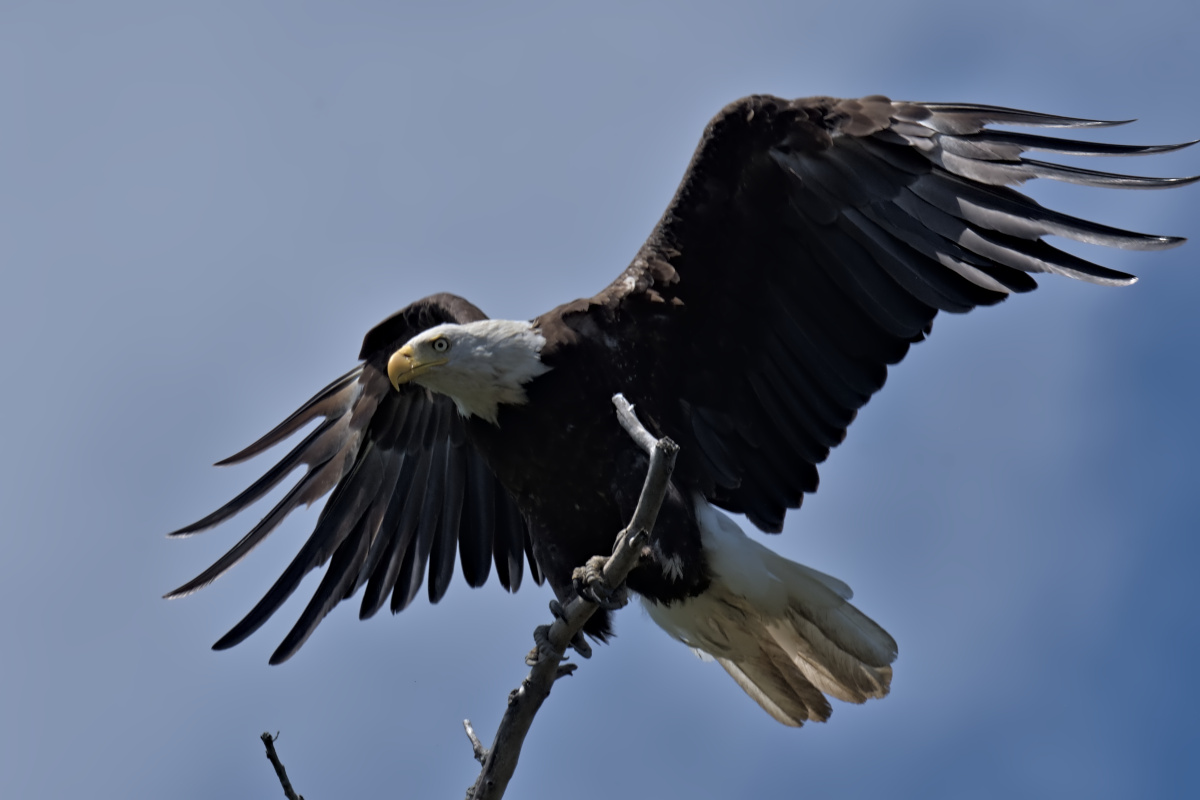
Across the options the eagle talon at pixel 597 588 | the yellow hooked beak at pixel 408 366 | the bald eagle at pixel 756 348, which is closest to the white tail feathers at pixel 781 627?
the bald eagle at pixel 756 348

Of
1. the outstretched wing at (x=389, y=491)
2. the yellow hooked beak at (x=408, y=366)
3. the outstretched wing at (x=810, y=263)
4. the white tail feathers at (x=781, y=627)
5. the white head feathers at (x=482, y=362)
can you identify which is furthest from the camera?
the outstretched wing at (x=389, y=491)

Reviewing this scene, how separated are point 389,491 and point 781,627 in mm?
2513

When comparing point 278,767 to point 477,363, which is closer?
point 278,767

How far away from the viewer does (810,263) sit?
602cm

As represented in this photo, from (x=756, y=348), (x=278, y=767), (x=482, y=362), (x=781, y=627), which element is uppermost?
(x=756, y=348)

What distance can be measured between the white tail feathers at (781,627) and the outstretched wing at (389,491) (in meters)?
1.39

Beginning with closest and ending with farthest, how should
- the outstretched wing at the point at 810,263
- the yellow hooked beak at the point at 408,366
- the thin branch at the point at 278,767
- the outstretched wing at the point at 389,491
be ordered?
the thin branch at the point at 278,767 < the outstretched wing at the point at 810,263 < the yellow hooked beak at the point at 408,366 < the outstretched wing at the point at 389,491

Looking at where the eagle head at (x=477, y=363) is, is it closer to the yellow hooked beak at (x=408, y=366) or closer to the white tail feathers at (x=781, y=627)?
the yellow hooked beak at (x=408, y=366)

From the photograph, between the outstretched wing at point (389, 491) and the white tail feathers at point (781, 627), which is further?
the outstretched wing at point (389, 491)

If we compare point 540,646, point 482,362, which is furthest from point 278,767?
point 482,362

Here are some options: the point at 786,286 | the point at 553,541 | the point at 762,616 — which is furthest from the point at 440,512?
the point at 786,286

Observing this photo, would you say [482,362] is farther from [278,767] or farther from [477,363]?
[278,767]

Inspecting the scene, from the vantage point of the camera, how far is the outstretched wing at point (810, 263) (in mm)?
5598

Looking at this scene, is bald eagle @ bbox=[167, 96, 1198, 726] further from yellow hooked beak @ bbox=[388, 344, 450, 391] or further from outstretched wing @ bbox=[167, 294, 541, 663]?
outstretched wing @ bbox=[167, 294, 541, 663]
